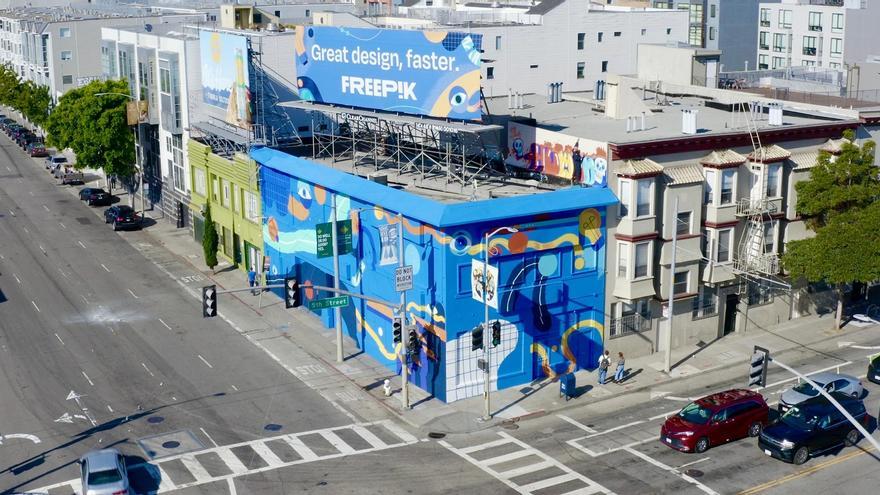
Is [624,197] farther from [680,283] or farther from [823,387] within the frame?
[823,387]

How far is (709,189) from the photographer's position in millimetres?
54438

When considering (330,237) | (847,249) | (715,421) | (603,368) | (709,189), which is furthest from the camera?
(847,249)

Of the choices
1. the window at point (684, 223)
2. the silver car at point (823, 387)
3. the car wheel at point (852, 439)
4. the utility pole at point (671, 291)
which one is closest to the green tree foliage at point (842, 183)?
the window at point (684, 223)

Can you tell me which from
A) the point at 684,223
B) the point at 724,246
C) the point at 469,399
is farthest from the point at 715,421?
the point at 724,246

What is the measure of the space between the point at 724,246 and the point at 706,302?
3.29 meters

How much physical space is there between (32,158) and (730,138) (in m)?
84.8

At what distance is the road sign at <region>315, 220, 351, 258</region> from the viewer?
54.3 m

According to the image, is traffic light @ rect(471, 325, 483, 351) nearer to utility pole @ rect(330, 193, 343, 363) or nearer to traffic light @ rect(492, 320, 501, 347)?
traffic light @ rect(492, 320, 501, 347)

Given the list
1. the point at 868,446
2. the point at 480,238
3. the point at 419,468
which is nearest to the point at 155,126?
the point at 480,238

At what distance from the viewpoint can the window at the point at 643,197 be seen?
170 ft

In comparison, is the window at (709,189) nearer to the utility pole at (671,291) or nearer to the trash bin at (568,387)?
the utility pole at (671,291)

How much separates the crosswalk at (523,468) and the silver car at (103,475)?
13105 millimetres

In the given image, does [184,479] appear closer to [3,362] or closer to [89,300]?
[3,362]

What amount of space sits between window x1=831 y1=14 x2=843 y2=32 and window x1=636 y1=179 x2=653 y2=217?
219 feet
